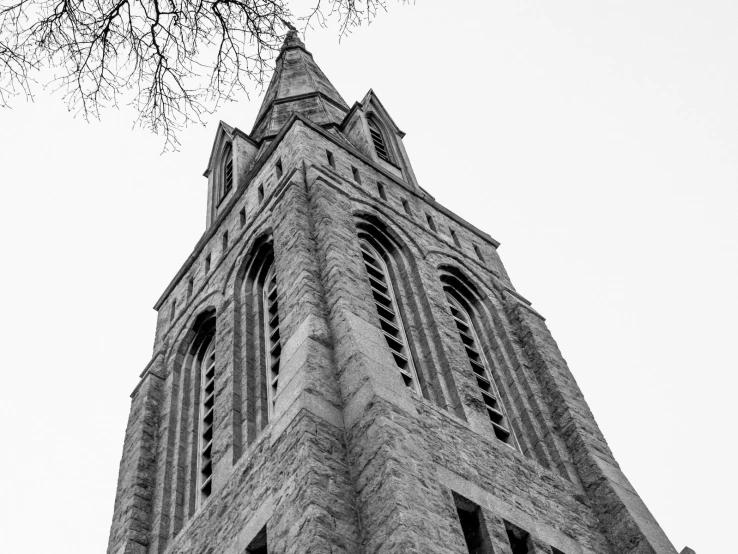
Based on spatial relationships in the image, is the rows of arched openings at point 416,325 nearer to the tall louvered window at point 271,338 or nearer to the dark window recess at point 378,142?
the tall louvered window at point 271,338

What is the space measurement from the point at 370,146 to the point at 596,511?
48.0 feet

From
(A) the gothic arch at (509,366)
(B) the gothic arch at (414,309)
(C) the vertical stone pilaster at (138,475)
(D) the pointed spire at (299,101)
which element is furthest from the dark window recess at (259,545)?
(D) the pointed spire at (299,101)

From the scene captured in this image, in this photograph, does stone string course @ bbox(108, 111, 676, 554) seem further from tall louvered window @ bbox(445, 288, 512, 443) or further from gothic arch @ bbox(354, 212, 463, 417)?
tall louvered window @ bbox(445, 288, 512, 443)

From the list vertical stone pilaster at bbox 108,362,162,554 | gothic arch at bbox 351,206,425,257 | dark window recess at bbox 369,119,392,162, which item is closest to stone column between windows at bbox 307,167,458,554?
gothic arch at bbox 351,206,425,257

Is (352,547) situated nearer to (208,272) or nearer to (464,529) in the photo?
(464,529)

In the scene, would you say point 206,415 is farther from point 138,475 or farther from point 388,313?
point 388,313

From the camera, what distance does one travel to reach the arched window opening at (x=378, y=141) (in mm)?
28408

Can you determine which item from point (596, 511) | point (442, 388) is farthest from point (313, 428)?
point (596, 511)

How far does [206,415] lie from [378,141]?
1365cm

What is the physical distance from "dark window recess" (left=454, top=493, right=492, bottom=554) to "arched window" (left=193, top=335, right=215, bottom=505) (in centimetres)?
467

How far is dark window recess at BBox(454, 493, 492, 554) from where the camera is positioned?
12.1 metres

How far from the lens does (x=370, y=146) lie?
90.5ft

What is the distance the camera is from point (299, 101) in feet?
107

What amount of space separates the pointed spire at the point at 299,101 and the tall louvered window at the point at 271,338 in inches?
439
